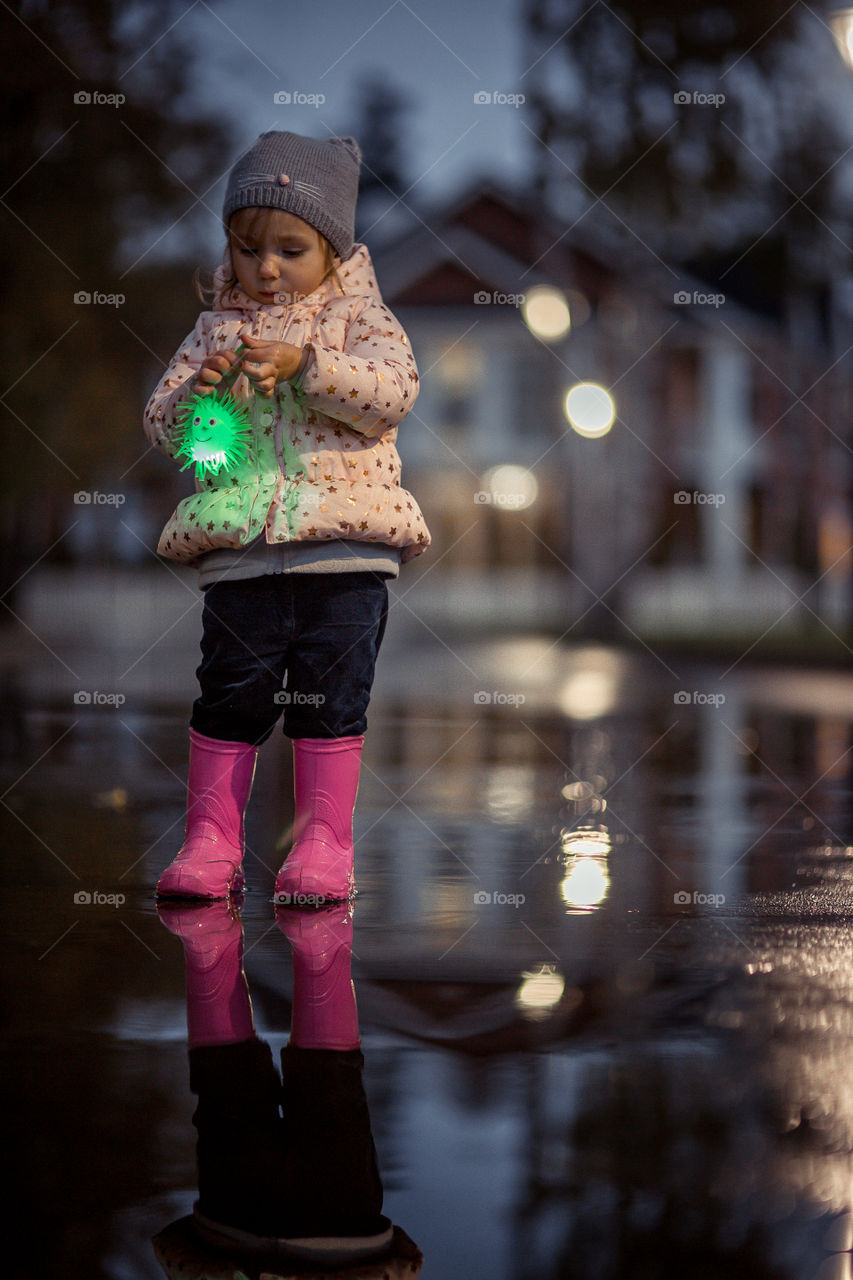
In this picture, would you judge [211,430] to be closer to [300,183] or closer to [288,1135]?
[300,183]

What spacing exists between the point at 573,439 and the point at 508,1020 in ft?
83.8

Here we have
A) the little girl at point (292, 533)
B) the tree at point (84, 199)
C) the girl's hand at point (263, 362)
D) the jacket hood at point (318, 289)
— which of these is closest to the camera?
the girl's hand at point (263, 362)

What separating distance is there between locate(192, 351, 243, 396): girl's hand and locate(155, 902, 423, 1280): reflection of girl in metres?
1.24

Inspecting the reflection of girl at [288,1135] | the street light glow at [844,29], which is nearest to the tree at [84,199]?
the street light glow at [844,29]

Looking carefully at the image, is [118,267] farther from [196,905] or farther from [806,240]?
[196,905]

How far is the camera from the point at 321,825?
3920 mm

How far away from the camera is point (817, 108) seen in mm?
20828

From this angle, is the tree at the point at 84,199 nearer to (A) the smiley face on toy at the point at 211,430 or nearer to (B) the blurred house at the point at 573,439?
(B) the blurred house at the point at 573,439

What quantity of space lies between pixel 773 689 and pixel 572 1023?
34.3ft

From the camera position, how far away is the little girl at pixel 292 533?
3902mm

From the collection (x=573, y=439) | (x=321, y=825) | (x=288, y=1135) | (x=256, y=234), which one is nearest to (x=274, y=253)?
(x=256, y=234)

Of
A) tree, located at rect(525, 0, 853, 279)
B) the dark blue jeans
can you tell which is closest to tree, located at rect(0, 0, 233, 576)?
tree, located at rect(525, 0, 853, 279)

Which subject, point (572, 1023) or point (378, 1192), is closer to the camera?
point (378, 1192)

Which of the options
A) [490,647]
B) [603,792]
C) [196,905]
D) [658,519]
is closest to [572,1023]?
[196,905]
